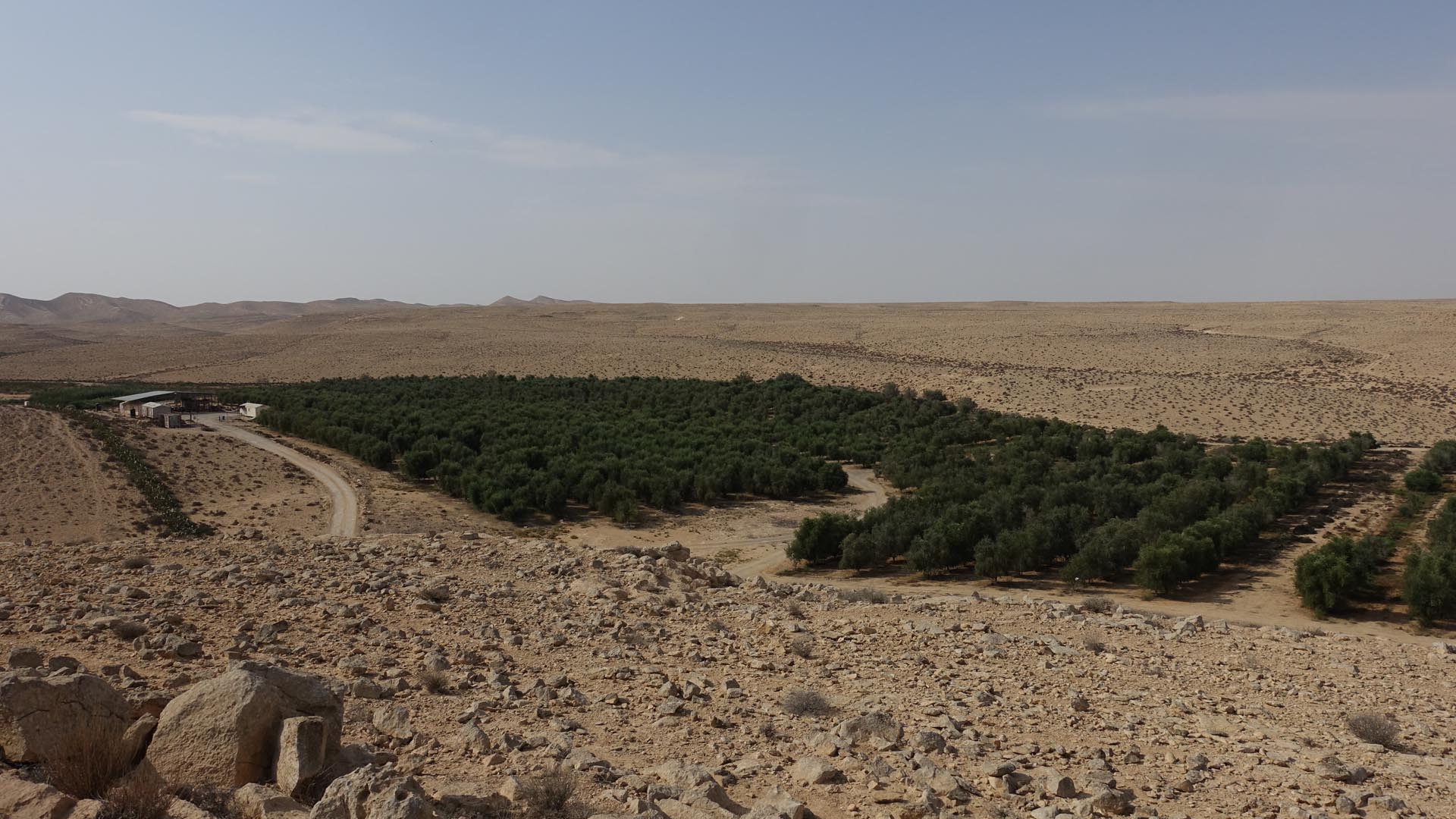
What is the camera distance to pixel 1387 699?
31.9 feet

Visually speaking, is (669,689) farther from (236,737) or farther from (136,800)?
(136,800)

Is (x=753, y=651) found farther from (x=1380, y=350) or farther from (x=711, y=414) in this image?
(x=1380, y=350)

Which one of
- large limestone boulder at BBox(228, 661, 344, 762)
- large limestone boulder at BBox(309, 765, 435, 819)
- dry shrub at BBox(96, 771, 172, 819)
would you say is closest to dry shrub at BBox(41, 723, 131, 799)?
dry shrub at BBox(96, 771, 172, 819)

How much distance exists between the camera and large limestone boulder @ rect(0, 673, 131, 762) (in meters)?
5.90

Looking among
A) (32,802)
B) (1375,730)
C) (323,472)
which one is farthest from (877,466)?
(32,802)

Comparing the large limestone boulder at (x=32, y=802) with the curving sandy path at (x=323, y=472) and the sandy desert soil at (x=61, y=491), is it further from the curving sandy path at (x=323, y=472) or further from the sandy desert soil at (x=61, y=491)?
the sandy desert soil at (x=61, y=491)

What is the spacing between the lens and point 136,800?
528 centimetres

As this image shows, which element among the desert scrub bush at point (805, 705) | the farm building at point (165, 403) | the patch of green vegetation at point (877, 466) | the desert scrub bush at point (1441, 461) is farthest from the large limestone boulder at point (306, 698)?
the farm building at point (165, 403)

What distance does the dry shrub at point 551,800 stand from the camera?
6.11 meters

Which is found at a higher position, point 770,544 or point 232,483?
point 232,483

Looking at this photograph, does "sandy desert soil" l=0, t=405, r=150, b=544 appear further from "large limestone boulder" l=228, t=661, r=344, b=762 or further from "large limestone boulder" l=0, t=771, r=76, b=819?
"large limestone boulder" l=0, t=771, r=76, b=819

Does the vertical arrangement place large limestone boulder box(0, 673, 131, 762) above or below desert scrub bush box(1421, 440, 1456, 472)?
above

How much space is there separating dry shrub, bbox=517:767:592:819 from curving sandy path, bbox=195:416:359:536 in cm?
2310

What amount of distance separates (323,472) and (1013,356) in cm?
7272
